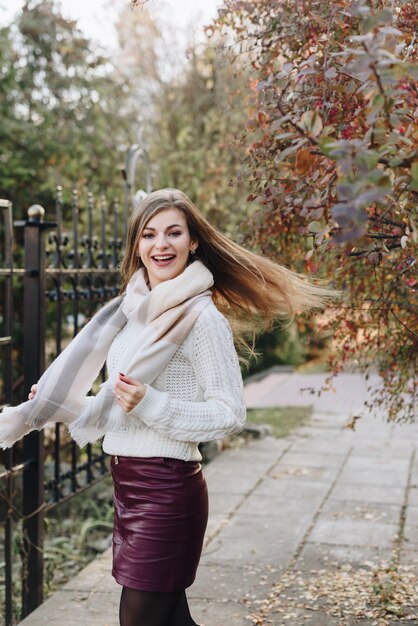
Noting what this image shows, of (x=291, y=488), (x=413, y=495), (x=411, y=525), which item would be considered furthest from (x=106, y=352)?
(x=413, y=495)

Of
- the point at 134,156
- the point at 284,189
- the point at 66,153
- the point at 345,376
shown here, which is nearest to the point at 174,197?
the point at 284,189

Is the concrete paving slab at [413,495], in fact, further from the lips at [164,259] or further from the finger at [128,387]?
the finger at [128,387]

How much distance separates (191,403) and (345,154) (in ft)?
3.73

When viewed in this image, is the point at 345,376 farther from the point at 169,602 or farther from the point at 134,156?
the point at 169,602

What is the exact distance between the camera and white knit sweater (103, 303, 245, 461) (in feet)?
8.11

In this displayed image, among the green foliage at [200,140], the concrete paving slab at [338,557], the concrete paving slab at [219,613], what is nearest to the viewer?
the concrete paving slab at [219,613]

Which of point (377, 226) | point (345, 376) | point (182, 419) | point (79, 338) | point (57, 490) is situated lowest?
point (345, 376)

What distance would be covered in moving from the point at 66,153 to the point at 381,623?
22.5 ft

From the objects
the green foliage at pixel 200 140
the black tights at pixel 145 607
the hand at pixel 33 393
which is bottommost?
the black tights at pixel 145 607

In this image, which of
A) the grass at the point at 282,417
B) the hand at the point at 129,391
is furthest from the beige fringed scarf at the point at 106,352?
the grass at the point at 282,417

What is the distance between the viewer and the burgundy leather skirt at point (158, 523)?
2.47m

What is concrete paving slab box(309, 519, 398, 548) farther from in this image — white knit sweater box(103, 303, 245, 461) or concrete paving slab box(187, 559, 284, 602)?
white knit sweater box(103, 303, 245, 461)

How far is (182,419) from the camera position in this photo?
2.47 m

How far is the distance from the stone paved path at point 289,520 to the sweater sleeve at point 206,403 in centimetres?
147
